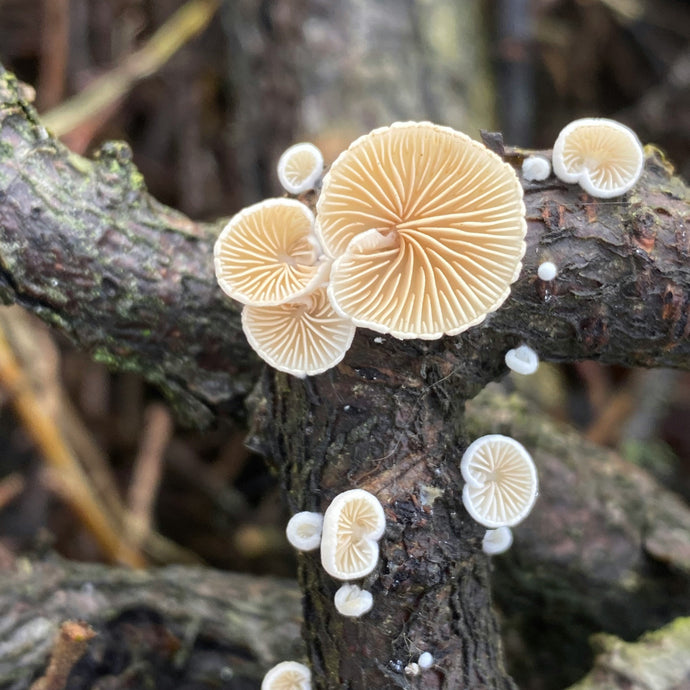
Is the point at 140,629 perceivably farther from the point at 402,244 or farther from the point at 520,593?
the point at 402,244

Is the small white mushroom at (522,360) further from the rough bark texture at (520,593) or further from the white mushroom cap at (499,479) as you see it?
the rough bark texture at (520,593)

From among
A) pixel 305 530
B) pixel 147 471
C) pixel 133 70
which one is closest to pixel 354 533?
pixel 305 530

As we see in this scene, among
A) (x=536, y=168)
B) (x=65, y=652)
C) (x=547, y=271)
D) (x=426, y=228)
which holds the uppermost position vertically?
(x=536, y=168)

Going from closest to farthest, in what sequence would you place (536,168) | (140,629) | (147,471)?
(536,168) < (140,629) < (147,471)

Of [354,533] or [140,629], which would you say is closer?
[354,533]

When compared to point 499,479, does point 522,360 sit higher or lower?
higher

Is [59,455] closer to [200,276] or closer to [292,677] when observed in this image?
[200,276]

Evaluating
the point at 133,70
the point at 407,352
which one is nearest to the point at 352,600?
the point at 407,352

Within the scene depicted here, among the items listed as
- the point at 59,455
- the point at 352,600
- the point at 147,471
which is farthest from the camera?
the point at 147,471
